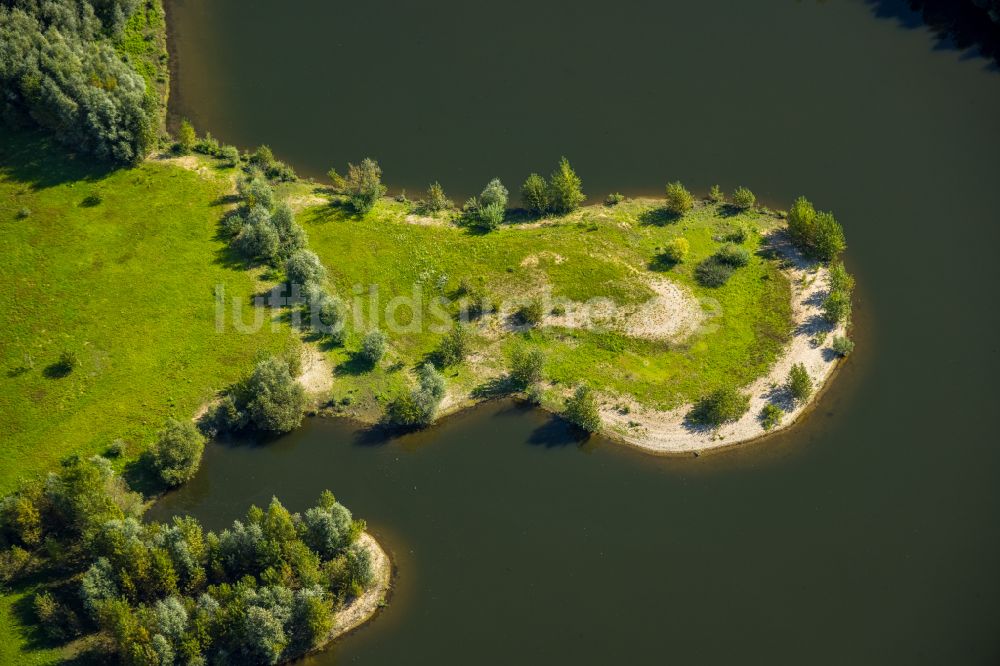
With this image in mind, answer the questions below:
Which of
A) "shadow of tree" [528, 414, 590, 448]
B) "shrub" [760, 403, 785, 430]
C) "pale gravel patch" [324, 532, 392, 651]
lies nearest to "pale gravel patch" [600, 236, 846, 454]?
"shrub" [760, 403, 785, 430]

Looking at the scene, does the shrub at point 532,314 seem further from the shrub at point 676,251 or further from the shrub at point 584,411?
the shrub at point 676,251

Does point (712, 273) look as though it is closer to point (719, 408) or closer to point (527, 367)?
point (719, 408)

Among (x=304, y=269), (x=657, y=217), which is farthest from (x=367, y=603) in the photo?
(x=657, y=217)

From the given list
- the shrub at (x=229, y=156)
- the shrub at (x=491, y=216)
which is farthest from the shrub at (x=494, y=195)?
the shrub at (x=229, y=156)

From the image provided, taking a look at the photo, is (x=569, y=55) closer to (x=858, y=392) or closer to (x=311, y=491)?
(x=858, y=392)

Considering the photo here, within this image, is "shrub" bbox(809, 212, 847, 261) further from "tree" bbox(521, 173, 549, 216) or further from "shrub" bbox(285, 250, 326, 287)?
"shrub" bbox(285, 250, 326, 287)

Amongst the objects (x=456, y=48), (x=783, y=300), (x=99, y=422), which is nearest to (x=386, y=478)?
(x=99, y=422)
